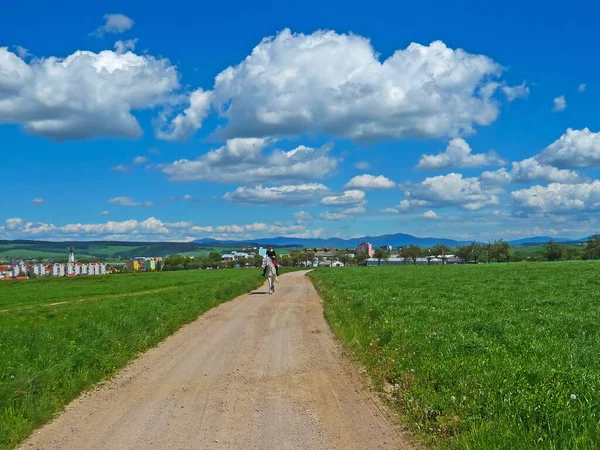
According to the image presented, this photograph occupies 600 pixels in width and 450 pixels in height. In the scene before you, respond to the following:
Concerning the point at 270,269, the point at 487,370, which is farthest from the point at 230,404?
the point at 270,269

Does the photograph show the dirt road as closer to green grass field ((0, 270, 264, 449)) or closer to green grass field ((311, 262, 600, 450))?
green grass field ((0, 270, 264, 449))

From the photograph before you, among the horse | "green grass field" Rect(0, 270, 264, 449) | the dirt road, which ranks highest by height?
the horse

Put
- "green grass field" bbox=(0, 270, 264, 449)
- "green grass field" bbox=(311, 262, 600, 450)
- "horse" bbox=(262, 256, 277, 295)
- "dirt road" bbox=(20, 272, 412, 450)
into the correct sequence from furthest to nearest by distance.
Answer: "horse" bbox=(262, 256, 277, 295)
"green grass field" bbox=(0, 270, 264, 449)
"dirt road" bbox=(20, 272, 412, 450)
"green grass field" bbox=(311, 262, 600, 450)

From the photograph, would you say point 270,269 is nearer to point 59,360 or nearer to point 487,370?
point 59,360

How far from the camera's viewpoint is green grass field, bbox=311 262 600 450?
632 cm

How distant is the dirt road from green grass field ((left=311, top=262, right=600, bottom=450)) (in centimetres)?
68

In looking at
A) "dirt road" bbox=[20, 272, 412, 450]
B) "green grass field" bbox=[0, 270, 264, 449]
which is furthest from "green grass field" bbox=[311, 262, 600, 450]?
"green grass field" bbox=[0, 270, 264, 449]

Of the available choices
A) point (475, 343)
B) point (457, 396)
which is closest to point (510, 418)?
point (457, 396)

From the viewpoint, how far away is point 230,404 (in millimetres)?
8992

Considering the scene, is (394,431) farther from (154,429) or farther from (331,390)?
(154,429)

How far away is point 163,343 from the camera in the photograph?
15.6 metres

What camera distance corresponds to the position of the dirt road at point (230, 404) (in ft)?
24.2

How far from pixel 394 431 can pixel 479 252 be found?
615ft

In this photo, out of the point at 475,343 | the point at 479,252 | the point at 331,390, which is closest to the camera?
the point at 331,390
